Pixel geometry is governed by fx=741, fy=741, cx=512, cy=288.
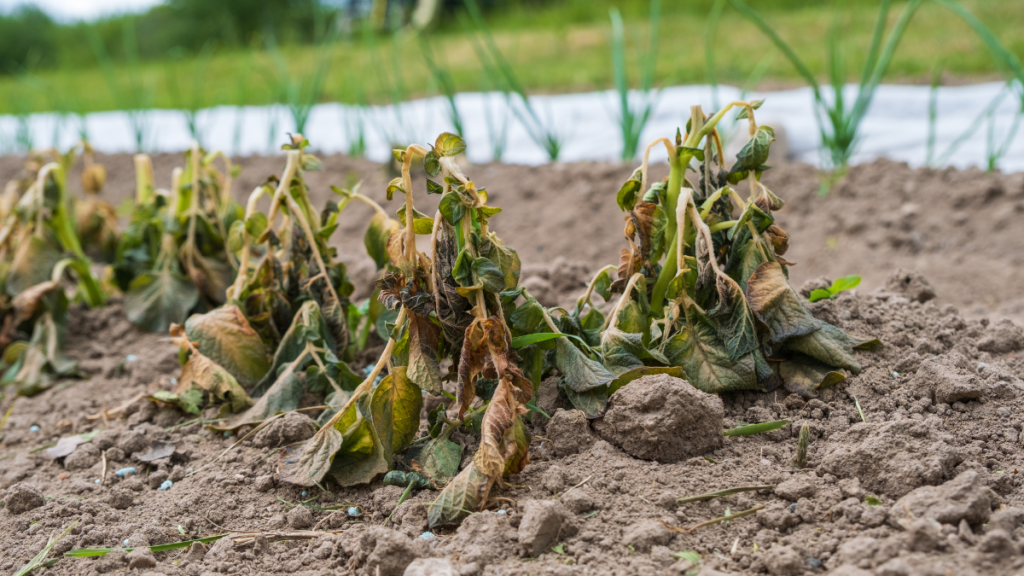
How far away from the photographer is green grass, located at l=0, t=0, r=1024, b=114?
432 centimetres

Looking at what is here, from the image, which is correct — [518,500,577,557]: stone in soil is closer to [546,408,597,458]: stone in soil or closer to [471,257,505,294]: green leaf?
[546,408,597,458]: stone in soil

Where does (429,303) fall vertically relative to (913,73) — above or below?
below

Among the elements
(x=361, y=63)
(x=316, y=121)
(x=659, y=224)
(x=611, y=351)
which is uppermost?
(x=361, y=63)

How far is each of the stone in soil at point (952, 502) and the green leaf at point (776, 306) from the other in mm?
337

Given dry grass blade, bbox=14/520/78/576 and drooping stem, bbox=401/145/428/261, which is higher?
drooping stem, bbox=401/145/428/261

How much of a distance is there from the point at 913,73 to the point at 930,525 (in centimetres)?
398

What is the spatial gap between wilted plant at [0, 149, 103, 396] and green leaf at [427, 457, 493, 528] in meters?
1.40

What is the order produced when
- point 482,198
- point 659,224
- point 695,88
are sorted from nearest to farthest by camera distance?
1. point 482,198
2. point 659,224
3. point 695,88

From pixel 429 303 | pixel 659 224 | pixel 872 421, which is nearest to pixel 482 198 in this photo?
pixel 429 303

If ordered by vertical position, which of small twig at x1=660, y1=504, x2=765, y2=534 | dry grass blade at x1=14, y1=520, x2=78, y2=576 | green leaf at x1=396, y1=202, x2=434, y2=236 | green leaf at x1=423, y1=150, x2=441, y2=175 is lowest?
dry grass blade at x1=14, y1=520, x2=78, y2=576

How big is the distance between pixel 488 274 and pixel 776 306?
20.3 inches


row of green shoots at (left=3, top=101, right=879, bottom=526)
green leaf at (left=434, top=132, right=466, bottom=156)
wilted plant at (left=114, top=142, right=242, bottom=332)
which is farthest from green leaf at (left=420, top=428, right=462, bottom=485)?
wilted plant at (left=114, top=142, right=242, bottom=332)

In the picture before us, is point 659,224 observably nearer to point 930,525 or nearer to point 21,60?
point 930,525

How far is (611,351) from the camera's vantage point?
129cm
